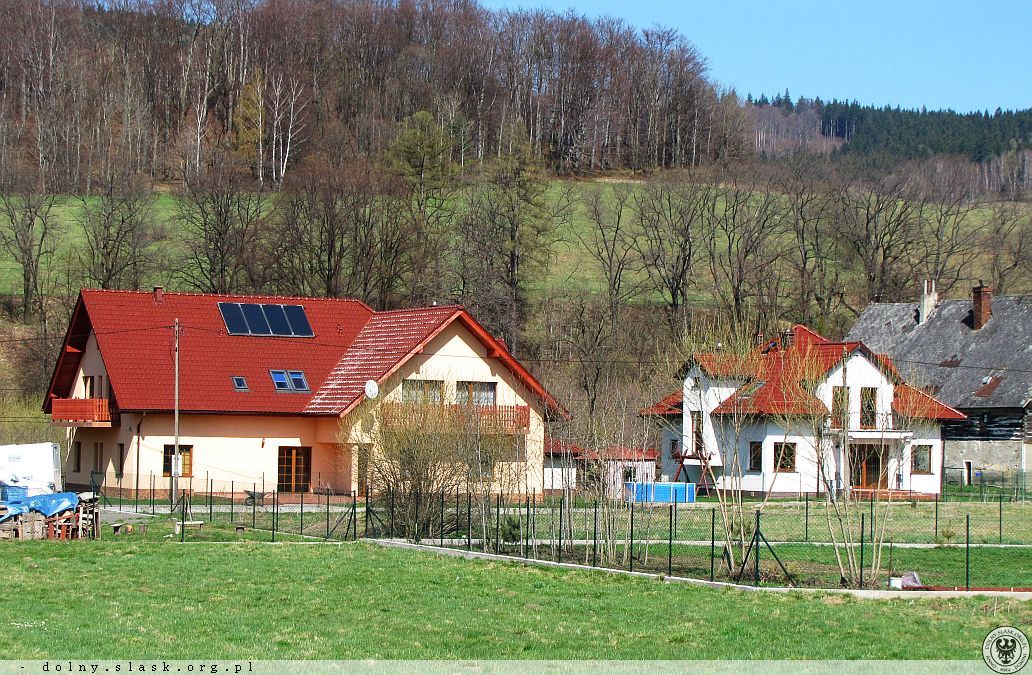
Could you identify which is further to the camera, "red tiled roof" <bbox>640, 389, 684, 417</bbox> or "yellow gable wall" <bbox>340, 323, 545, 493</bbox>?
"red tiled roof" <bbox>640, 389, 684, 417</bbox>

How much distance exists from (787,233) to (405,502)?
190ft

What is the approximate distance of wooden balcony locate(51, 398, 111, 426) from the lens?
48438mm

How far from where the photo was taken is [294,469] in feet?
161

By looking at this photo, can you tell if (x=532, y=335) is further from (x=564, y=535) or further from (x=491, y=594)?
(x=491, y=594)

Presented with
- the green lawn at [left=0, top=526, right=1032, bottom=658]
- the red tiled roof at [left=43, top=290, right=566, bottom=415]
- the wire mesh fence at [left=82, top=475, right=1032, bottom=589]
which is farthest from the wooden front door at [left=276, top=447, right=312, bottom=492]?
the green lawn at [left=0, top=526, right=1032, bottom=658]

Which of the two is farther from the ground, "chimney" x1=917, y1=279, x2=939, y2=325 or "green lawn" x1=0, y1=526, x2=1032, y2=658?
"chimney" x1=917, y1=279, x2=939, y2=325

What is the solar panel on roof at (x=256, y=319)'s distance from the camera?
5181 centimetres

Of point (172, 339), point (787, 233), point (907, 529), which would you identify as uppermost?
point (787, 233)

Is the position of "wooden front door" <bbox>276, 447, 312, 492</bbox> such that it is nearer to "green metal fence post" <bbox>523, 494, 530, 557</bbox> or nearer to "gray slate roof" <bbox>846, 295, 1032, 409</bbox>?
"green metal fence post" <bbox>523, 494, 530, 557</bbox>

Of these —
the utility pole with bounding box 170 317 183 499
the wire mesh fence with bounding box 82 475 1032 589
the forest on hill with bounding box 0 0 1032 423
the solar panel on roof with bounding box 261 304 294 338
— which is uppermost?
the forest on hill with bounding box 0 0 1032 423

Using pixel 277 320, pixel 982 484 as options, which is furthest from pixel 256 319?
pixel 982 484

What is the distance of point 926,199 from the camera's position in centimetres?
8412

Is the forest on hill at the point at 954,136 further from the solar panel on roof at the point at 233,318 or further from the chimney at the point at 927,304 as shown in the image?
the solar panel on roof at the point at 233,318

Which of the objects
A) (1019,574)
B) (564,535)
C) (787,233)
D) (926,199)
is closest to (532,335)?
(787,233)
